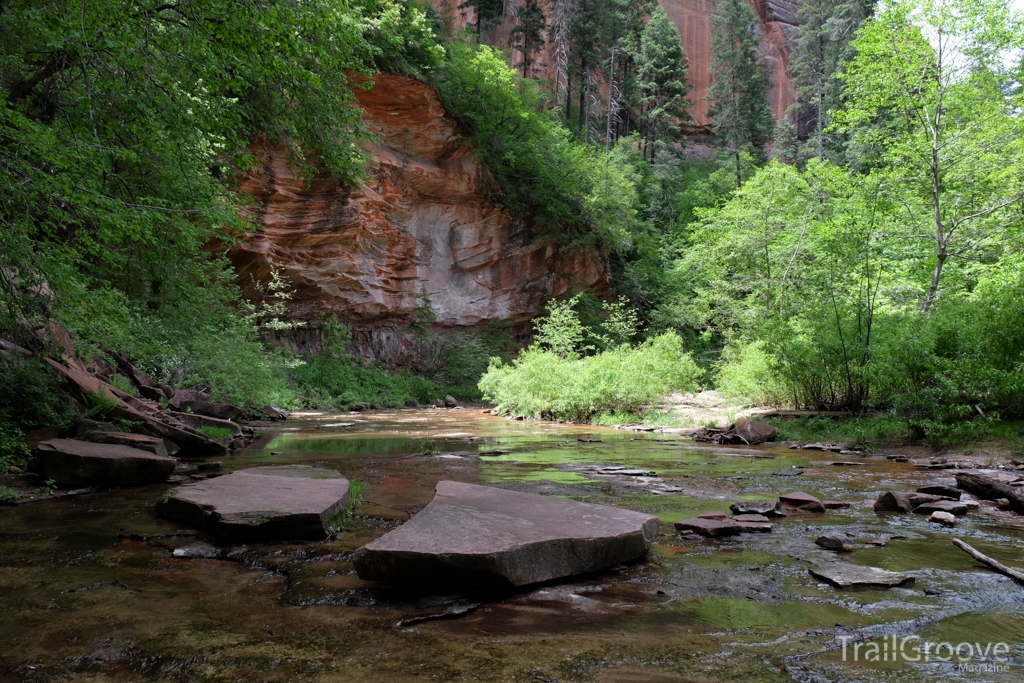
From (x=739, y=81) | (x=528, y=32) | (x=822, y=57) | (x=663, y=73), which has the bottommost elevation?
(x=663, y=73)

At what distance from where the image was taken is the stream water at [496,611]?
1.97 metres

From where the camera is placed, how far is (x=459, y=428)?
14.0 meters

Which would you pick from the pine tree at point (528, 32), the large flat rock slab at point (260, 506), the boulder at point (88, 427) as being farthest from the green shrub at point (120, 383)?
the pine tree at point (528, 32)

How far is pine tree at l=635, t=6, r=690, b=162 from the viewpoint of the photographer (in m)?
44.4

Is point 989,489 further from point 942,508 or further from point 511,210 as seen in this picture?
point 511,210

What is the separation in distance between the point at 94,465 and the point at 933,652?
21.1ft

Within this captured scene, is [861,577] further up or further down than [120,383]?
further down

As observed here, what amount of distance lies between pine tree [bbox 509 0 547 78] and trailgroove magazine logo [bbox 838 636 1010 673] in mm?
43530

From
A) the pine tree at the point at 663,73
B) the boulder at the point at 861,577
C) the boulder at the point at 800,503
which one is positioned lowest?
the boulder at the point at 800,503

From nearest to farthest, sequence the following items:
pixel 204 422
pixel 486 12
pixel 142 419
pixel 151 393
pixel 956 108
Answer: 1. pixel 142 419
2. pixel 204 422
3. pixel 151 393
4. pixel 956 108
5. pixel 486 12

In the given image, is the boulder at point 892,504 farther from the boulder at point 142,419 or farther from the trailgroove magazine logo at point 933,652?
the boulder at point 142,419

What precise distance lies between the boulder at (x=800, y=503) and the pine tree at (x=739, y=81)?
1790 inches

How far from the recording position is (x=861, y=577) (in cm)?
285

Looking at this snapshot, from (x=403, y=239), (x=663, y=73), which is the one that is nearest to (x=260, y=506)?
(x=403, y=239)
